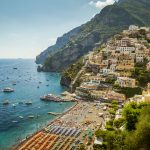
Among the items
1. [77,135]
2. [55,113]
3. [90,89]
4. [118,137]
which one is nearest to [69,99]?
[90,89]

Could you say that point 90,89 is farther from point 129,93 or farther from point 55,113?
point 55,113

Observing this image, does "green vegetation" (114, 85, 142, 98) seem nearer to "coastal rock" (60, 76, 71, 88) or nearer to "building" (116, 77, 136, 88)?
"building" (116, 77, 136, 88)

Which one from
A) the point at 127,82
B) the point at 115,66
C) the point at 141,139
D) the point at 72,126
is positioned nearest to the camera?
the point at 141,139

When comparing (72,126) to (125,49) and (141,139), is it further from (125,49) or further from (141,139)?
(125,49)

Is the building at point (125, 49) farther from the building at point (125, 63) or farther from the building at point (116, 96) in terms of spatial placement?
the building at point (116, 96)

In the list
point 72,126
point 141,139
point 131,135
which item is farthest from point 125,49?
point 141,139

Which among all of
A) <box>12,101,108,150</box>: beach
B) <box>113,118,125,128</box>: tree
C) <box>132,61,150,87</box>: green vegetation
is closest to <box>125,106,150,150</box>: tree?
<box>113,118,125,128</box>: tree
